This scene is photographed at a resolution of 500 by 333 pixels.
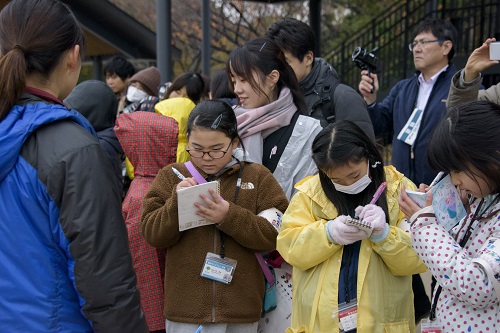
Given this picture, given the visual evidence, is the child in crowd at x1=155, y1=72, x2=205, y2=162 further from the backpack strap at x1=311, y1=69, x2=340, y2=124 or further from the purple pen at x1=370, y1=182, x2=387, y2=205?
the purple pen at x1=370, y1=182, x2=387, y2=205

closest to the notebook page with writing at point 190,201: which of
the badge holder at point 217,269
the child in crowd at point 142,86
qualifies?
the badge holder at point 217,269

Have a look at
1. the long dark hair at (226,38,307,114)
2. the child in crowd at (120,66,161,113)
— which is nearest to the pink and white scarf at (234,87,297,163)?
the long dark hair at (226,38,307,114)

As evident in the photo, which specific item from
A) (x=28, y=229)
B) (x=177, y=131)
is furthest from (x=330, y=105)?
(x=28, y=229)

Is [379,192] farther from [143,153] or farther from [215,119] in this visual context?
[143,153]

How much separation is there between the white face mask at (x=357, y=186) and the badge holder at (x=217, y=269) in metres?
0.70

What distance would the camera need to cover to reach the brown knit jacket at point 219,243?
311 centimetres

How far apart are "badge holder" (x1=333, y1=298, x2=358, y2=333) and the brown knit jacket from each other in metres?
0.53

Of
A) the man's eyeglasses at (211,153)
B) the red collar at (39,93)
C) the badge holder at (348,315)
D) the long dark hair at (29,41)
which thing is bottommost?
the badge holder at (348,315)

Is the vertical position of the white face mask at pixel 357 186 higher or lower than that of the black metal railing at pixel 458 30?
lower

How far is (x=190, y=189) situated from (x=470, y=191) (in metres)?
1.26

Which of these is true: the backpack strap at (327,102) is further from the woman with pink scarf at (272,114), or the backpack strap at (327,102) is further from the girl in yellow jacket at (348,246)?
the girl in yellow jacket at (348,246)

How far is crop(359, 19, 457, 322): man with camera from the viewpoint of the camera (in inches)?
190

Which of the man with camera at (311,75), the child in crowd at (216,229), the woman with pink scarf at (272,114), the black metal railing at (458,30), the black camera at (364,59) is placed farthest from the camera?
the black metal railing at (458,30)

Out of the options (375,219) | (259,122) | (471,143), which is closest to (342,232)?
(375,219)
